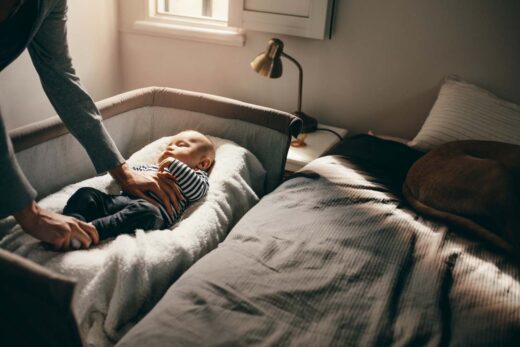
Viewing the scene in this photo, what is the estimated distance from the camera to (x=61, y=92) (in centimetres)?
129

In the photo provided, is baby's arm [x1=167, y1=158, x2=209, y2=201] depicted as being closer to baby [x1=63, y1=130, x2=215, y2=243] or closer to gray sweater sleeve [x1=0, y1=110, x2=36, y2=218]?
baby [x1=63, y1=130, x2=215, y2=243]

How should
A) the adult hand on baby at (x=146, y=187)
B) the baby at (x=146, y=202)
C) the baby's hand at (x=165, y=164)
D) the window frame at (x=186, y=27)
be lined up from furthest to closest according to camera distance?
the window frame at (x=186, y=27)
the baby's hand at (x=165, y=164)
the adult hand on baby at (x=146, y=187)
the baby at (x=146, y=202)

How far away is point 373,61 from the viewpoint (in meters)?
2.02

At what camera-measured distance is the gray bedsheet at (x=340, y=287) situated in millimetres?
871

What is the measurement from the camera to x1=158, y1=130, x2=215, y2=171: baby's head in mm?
1573

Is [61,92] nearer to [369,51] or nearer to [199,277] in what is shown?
[199,277]

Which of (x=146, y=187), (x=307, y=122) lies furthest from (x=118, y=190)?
(x=307, y=122)

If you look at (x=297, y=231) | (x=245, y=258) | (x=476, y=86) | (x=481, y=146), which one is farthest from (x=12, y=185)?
(x=476, y=86)

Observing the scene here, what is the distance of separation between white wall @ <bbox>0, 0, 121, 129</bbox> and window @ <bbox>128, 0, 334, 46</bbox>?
14 cm

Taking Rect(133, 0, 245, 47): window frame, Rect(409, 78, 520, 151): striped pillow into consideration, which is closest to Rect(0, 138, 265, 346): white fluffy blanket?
Rect(409, 78, 520, 151): striped pillow

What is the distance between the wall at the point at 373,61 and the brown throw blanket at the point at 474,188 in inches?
21.6

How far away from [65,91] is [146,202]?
40cm

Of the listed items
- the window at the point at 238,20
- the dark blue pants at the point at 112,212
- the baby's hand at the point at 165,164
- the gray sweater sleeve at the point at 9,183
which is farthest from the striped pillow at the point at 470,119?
the gray sweater sleeve at the point at 9,183

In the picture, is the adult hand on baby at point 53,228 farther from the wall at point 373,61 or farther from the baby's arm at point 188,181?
the wall at point 373,61
